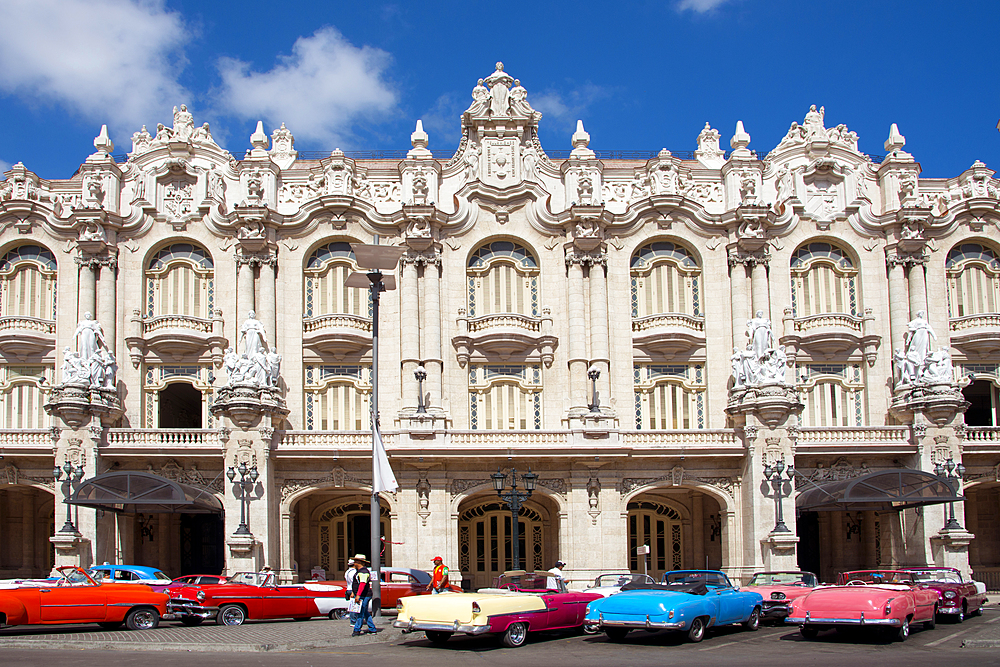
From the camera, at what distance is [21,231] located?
38.2 m

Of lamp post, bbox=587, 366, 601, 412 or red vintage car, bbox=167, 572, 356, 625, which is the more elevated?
lamp post, bbox=587, 366, 601, 412

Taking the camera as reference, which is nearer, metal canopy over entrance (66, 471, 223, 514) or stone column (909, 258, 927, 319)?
metal canopy over entrance (66, 471, 223, 514)

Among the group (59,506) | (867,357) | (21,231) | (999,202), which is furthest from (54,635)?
(999,202)

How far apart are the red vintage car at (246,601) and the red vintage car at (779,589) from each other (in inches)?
424

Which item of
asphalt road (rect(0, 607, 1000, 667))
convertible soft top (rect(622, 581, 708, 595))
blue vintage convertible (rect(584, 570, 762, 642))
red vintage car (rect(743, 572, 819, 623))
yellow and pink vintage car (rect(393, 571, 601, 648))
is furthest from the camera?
red vintage car (rect(743, 572, 819, 623))

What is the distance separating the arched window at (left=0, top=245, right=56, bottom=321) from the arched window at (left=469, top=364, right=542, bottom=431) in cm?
1600

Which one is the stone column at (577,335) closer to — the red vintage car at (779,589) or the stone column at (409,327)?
the stone column at (409,327)

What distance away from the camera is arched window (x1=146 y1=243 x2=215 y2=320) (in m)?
38.1

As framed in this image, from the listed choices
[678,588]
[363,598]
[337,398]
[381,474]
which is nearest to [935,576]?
[678,588]

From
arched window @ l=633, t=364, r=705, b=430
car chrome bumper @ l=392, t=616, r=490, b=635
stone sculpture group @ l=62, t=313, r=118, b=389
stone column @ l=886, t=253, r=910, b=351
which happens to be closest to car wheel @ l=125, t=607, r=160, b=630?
car chrome bumper @ l=392, t=616, r=490, b=635

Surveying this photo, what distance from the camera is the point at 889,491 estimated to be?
32.6 metres

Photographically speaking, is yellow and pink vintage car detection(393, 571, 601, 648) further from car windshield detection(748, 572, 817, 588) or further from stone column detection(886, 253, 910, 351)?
A: stone column detection(886, 253, 910, 351)

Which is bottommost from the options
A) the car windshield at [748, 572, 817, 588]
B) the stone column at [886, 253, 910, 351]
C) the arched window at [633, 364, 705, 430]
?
the car windshield at [748, 572, 817, 588]

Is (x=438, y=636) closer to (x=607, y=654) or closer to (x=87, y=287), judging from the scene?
(x=607, y=654)
